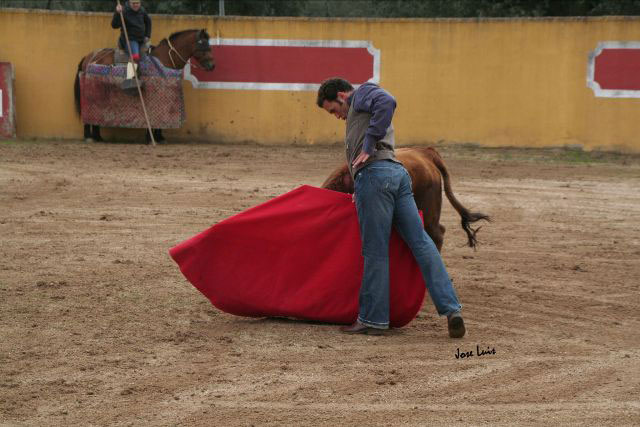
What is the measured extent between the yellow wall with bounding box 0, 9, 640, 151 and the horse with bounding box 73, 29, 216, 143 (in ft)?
1.61

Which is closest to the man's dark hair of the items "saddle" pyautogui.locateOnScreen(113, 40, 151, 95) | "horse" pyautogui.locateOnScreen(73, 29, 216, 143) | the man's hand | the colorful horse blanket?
the man's hand

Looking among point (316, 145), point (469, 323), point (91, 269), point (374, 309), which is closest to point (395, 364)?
point (374, 309)

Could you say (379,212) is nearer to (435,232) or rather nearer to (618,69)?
(435,232)

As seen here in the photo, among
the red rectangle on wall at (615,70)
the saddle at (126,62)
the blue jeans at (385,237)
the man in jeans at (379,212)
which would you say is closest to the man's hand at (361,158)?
the man in jeans at (379,212)

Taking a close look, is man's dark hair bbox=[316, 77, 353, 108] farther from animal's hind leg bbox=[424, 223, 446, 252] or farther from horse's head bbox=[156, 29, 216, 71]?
horse's head bbox=[156, 29, 216, 71]

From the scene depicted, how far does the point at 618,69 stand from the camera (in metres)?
15.1

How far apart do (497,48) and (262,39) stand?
380 cm

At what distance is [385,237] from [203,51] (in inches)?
395

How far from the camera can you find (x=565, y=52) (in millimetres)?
15289

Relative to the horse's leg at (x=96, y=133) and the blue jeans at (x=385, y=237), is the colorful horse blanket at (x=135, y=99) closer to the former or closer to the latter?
the horse's leg at (x=96, y=133)

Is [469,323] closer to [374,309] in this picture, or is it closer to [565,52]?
[374,309]

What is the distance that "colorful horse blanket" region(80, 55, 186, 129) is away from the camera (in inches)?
593

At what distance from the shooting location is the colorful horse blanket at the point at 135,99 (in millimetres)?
15055

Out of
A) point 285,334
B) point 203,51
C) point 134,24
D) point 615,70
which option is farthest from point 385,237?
point 615,70
